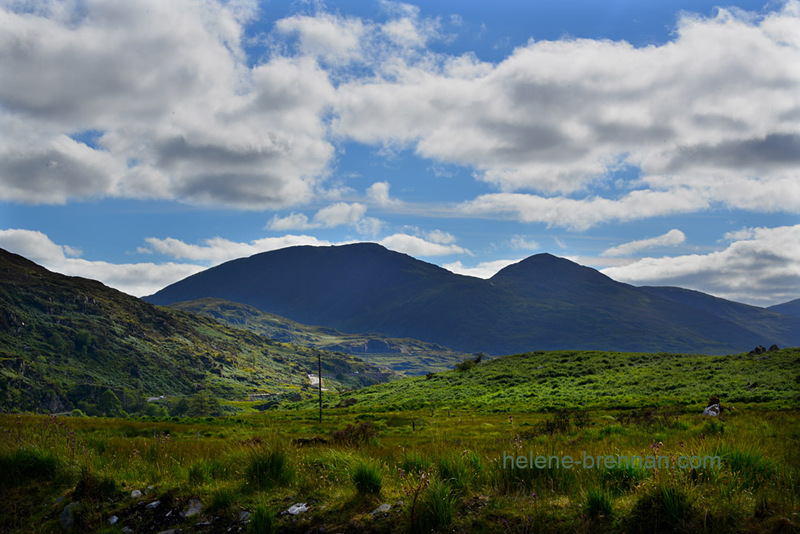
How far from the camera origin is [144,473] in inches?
426

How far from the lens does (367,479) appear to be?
823 centimetres

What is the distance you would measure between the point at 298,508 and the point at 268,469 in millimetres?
1805

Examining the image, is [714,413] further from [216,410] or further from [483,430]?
[216,410]

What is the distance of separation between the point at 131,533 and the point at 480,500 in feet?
21.0

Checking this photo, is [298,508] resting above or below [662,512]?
below

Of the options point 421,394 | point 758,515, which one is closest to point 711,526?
point 758,515

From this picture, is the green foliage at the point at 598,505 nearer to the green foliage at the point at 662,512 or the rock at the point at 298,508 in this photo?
the green foliage at the point at 662,512

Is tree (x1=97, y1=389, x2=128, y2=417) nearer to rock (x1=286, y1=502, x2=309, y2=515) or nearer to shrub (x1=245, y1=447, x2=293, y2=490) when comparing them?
shrub (x1=245, y1=447, x2=293, y2=490)

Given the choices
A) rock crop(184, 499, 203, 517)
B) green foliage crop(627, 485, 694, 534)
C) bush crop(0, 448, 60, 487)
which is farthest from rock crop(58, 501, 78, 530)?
green foliage crop(627, 485, 694, 534)

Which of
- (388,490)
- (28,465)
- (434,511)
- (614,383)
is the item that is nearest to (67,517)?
(28,465)

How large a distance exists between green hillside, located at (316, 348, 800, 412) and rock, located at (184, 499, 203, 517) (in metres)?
39.7

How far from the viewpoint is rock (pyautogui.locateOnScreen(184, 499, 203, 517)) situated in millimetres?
8659

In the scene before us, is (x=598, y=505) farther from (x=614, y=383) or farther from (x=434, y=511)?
(x=614, y=383)

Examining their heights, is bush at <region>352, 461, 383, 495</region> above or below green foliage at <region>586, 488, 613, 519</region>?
below
